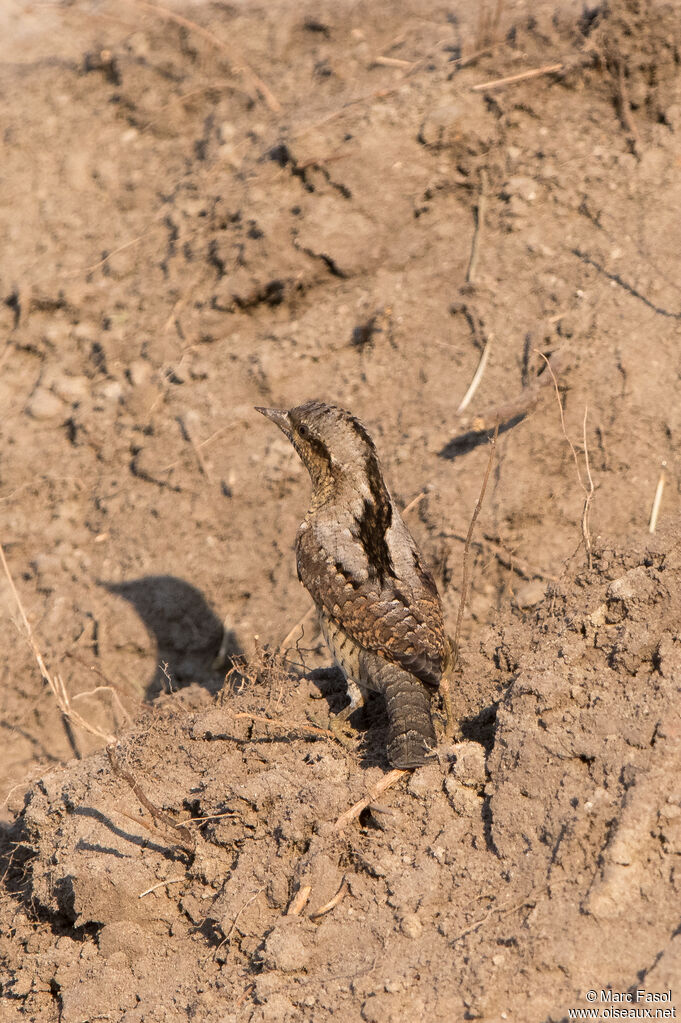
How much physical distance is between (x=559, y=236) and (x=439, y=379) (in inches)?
55.9

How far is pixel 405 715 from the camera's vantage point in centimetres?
399

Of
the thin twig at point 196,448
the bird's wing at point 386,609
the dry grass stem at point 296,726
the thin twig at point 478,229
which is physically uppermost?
the thin twig at point 478,229

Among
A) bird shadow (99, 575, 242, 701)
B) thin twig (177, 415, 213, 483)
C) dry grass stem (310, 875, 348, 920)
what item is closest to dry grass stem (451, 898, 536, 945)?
dry grass stem (310, 875, 348, 920)

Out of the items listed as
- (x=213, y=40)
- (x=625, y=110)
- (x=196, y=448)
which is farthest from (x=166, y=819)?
(x=213, y=40)

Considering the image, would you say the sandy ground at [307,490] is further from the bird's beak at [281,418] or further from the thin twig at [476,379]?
the bird's beak at [281,418]

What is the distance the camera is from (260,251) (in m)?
7.30

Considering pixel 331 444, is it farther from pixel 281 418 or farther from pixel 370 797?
pixel 370 797

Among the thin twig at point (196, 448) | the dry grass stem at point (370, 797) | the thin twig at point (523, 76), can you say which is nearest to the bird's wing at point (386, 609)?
the dry grass stem at point (370, 797)

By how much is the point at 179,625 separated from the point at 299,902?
3430 millimetres

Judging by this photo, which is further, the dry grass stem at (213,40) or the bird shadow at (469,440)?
the dry grass stem at (213,40)

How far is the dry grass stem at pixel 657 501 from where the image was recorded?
5.50 m

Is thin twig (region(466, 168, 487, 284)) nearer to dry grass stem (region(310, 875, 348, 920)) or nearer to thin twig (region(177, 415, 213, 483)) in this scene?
thin twig (region(177, 415, 213, 483))

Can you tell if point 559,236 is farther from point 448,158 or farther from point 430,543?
point 430,543

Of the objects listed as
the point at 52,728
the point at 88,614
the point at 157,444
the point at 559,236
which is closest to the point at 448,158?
the point at 559,236
